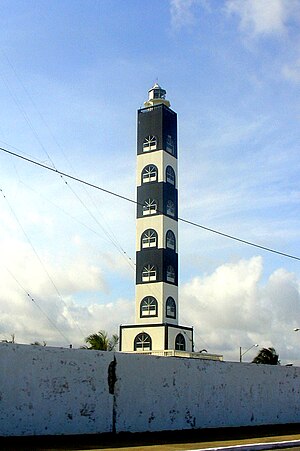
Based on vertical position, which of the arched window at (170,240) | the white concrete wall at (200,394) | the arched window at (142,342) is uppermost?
the arched window at (170,240)

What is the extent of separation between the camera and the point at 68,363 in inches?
603

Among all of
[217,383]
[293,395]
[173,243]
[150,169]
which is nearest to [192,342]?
[173,243]

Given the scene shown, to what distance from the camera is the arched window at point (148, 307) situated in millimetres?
49312

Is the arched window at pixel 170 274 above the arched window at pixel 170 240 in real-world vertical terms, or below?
below

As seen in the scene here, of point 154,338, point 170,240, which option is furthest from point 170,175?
point 154,338

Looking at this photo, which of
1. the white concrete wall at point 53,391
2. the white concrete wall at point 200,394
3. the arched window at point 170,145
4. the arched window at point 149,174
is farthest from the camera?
the arched window at point 170,145

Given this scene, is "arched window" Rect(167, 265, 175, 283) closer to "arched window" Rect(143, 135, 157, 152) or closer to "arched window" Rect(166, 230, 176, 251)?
"arched window" Rect(166, 230, 176, 251)

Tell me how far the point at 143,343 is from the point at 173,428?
3142 centimetres

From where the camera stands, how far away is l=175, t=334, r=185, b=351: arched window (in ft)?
163

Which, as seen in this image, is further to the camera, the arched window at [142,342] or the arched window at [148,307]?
the arched window at [148,307]

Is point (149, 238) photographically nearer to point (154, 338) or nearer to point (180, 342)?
point (154, 338)

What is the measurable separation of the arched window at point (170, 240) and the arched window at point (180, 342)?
7425mm

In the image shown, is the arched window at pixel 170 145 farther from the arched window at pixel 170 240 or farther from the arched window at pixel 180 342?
the arched window at pixel 180 342

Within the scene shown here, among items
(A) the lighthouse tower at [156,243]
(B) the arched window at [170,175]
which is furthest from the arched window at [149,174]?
(B) the arched window at [170,175]
